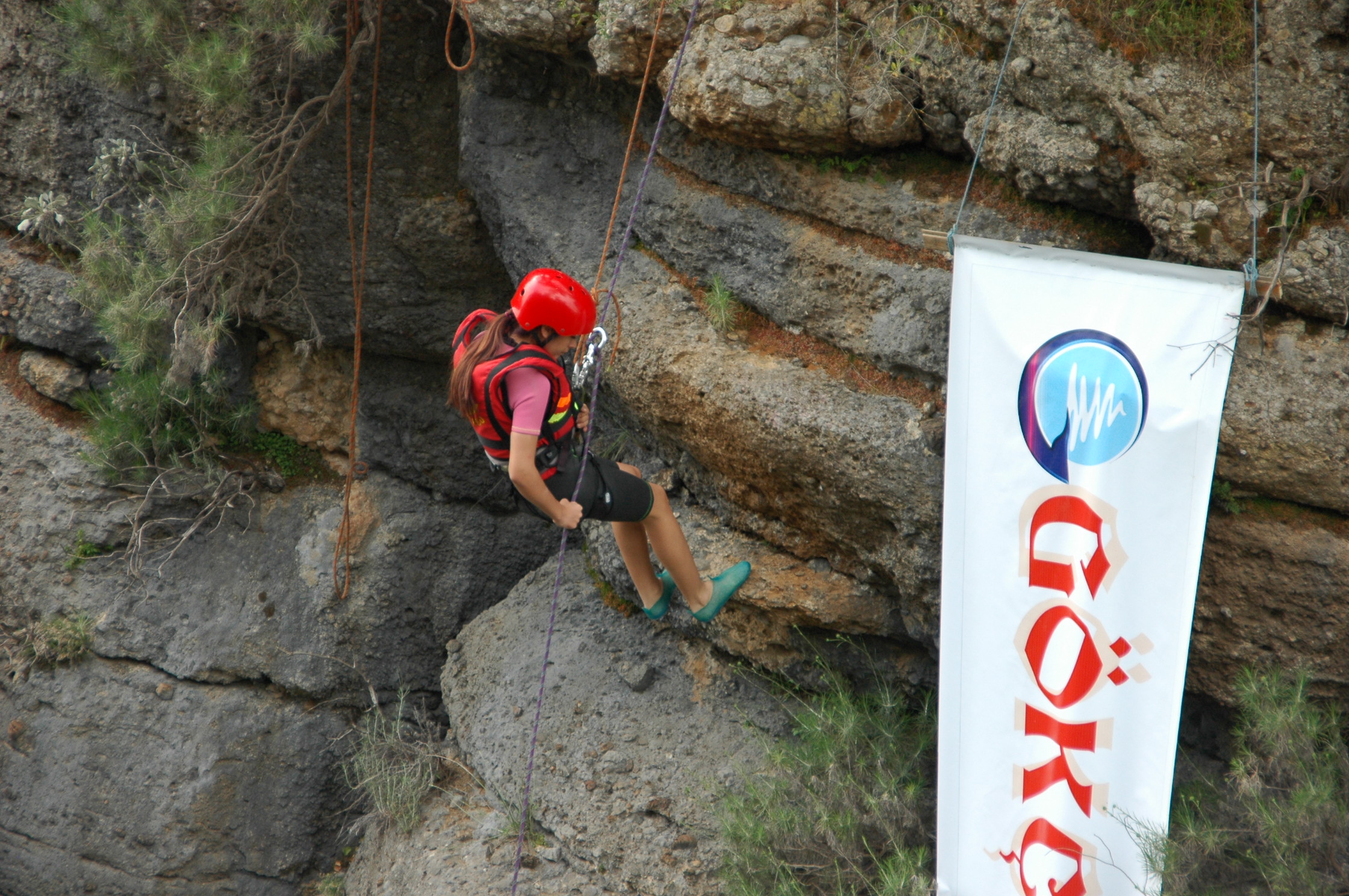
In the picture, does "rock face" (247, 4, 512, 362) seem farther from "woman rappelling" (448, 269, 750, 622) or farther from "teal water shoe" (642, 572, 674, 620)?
"teal water shoe" (642, 572, 674, 620)

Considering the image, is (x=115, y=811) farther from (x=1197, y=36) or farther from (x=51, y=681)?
(x=1197, y=36)

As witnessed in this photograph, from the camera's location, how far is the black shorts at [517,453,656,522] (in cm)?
382

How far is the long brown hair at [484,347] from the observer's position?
11.7 feet

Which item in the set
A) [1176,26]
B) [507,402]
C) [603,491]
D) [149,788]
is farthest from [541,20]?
[149,788]

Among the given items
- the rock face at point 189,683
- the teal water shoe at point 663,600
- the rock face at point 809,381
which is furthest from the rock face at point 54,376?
the teal water shoe at point 663,600

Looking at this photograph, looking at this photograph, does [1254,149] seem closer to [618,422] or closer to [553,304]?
[553,304]

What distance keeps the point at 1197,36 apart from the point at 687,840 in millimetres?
3811

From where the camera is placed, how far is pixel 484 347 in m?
3.57

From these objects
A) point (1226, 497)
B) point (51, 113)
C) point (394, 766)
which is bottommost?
point (394, 766)

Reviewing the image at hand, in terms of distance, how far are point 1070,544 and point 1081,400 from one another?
463 mm

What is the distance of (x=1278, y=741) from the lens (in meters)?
3.29

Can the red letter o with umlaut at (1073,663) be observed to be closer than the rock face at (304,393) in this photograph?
Yes

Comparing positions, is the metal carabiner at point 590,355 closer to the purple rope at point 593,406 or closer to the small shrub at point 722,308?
the purple rope at point 593,406

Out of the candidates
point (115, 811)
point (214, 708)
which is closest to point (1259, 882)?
point (214, 708)
